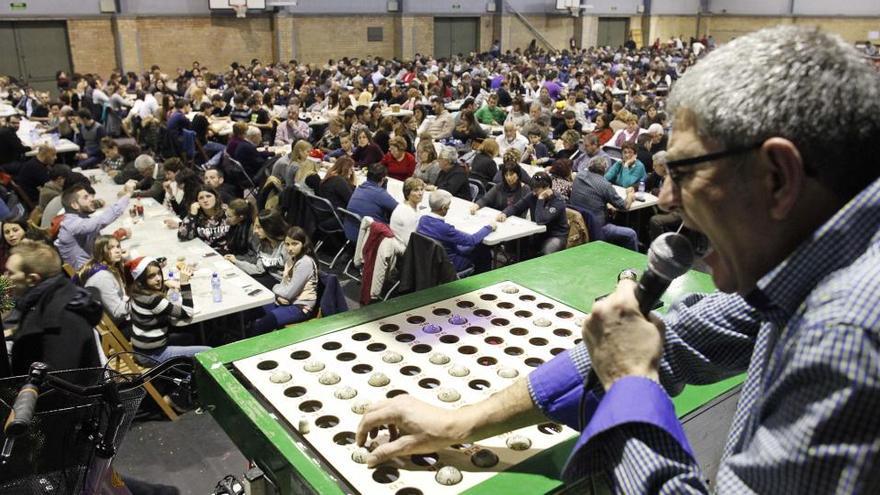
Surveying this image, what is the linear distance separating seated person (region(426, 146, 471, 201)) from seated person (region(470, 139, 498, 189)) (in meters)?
0.37

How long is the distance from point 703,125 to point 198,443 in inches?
154

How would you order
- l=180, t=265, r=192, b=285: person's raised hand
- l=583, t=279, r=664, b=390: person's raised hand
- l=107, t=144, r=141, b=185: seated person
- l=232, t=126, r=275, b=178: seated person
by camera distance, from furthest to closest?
1. l=232, t=126, r=275, b=178: seated person
2. l=107, t=144, r=141, b=185: seated person
3. l=180, t=265, r=192, b=285: person's raised hand
4. l=583, t=279, r=664, b=390: person's raised hand

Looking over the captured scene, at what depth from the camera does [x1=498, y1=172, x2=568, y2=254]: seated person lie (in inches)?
237

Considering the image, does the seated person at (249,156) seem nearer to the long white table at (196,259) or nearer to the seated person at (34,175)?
the long white table at (196,259)

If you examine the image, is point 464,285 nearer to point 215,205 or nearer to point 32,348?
point 32,348

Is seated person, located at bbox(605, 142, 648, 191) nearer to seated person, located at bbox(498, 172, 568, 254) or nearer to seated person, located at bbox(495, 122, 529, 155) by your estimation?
seated person, located at bbox(498, 172, 568, 254)

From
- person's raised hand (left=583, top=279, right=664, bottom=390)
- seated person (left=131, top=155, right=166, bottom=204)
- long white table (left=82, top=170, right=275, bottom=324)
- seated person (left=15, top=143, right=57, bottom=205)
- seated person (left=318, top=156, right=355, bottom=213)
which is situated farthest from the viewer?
seated person (left=15, top=143, right=57, bottom=205)

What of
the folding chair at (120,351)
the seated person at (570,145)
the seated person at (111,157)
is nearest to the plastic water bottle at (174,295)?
the folding chair at (120,351)

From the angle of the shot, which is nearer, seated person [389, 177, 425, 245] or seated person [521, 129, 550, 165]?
seated person [389, 177, 425, 245]

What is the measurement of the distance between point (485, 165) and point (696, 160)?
681 centimetres

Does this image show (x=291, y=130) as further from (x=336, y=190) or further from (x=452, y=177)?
(x=452, y=177)

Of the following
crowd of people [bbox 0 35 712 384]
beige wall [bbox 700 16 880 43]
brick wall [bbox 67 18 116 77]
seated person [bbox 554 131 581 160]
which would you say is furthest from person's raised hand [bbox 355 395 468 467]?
beige wall [bbox 700 16 880 43]

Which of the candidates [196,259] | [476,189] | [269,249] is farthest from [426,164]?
[196,259]

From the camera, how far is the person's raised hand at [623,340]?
106cm
